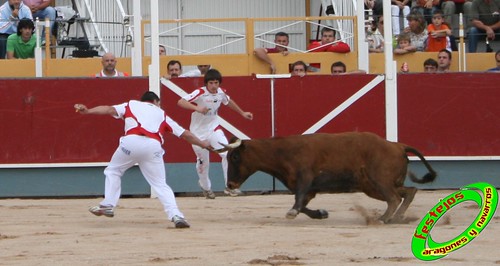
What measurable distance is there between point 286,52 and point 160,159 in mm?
6266

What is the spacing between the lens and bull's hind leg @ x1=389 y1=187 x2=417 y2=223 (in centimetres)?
1439

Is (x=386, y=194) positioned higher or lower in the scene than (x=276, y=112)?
lower

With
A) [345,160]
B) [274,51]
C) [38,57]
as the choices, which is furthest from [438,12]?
[345,160]

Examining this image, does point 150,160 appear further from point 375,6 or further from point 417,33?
point 375,6

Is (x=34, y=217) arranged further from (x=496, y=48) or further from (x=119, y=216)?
(x=496, y=48)

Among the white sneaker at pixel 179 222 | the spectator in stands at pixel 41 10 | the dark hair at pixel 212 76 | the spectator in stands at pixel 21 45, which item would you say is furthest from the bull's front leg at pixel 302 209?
the spectator in stands at pixel 41 10

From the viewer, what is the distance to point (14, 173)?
18688 mm

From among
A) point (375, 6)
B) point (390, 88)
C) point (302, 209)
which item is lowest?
point (302, 209)

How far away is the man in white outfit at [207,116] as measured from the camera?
677 inches

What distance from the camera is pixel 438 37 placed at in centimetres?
2081

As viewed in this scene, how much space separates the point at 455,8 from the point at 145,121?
9.62 meters

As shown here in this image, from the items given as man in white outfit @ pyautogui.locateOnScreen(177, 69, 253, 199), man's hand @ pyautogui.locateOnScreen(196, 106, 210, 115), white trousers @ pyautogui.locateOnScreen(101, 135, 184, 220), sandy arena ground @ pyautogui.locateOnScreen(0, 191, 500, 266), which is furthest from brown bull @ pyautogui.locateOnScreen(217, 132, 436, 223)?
man in white outfit @ pyautogui.locateOnScreen(177, 69, 253, 199)

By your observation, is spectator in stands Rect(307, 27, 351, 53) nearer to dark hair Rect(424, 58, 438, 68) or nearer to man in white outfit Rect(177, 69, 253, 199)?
dark hair Rect(424, 58, 438, 68)

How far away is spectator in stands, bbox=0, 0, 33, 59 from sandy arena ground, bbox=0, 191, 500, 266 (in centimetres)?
375
